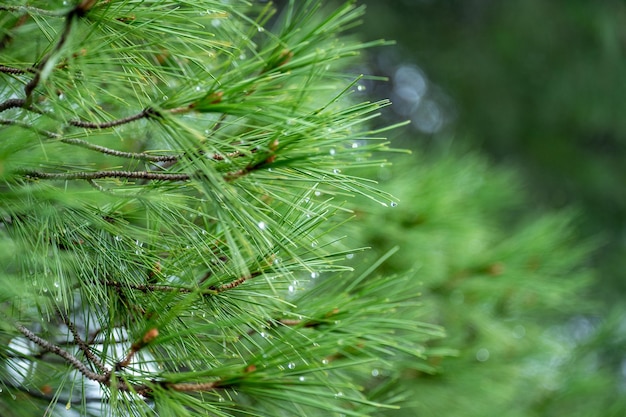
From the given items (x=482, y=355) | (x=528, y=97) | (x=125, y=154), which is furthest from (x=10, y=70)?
(x=528, y=97)

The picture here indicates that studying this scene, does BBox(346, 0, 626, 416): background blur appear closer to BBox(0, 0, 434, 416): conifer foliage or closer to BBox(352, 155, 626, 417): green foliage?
BBox(352, 155, 626, 417): green foliage

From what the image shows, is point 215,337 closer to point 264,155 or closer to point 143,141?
point 264,155

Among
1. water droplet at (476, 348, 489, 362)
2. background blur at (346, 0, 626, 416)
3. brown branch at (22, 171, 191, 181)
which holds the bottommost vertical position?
brown branch at (22, 171, 191, 181)

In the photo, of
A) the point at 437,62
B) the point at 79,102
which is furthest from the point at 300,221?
the point at 437,62

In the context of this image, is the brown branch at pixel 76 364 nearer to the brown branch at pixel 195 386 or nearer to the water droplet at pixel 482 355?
the brown branch at pixel 195 386

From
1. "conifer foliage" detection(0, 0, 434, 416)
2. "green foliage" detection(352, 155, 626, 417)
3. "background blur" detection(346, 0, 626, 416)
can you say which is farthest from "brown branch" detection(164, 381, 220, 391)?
"background blur" detection(346, 0, 626, 416)

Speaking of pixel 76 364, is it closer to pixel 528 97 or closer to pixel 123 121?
pixel 123 121

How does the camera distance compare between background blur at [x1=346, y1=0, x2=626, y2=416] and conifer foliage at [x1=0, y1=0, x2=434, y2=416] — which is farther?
background blur at [x1=346, y1=0, x2=626, y2=416]
